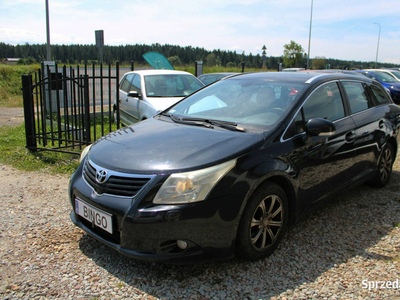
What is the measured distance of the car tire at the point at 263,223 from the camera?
2.81 meters

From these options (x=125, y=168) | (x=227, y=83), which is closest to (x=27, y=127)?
(x=227, y=83)

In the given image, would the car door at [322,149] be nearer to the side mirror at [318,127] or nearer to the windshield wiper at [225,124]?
the side mirror at [318,127]

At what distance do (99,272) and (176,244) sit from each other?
732 millimetres

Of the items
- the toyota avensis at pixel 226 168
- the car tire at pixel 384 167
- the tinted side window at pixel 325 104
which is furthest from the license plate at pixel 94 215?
the car tire at pixel 384 167

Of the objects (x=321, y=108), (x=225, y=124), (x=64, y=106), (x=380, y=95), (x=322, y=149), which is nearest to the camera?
(x=225, y=124)

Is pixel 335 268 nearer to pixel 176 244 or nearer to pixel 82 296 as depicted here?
pixel 176 244

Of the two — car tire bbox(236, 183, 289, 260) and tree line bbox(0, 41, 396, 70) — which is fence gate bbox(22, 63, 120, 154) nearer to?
car tire bbox(236, 183, 289, 260)

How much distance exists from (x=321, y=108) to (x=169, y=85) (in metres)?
4.96

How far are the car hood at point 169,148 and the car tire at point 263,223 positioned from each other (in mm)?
424

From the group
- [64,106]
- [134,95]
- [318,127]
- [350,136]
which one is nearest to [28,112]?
[64,106]

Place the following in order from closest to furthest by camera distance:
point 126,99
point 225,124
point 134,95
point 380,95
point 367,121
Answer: point 225,124
point 367,121
point 380,95
point 134,95
point 126,99

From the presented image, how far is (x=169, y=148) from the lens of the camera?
2.95 m

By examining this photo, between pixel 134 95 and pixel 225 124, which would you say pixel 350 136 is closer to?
pixel 225 124

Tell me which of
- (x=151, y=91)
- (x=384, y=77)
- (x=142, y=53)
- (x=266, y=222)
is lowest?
(x=266, y=222)
